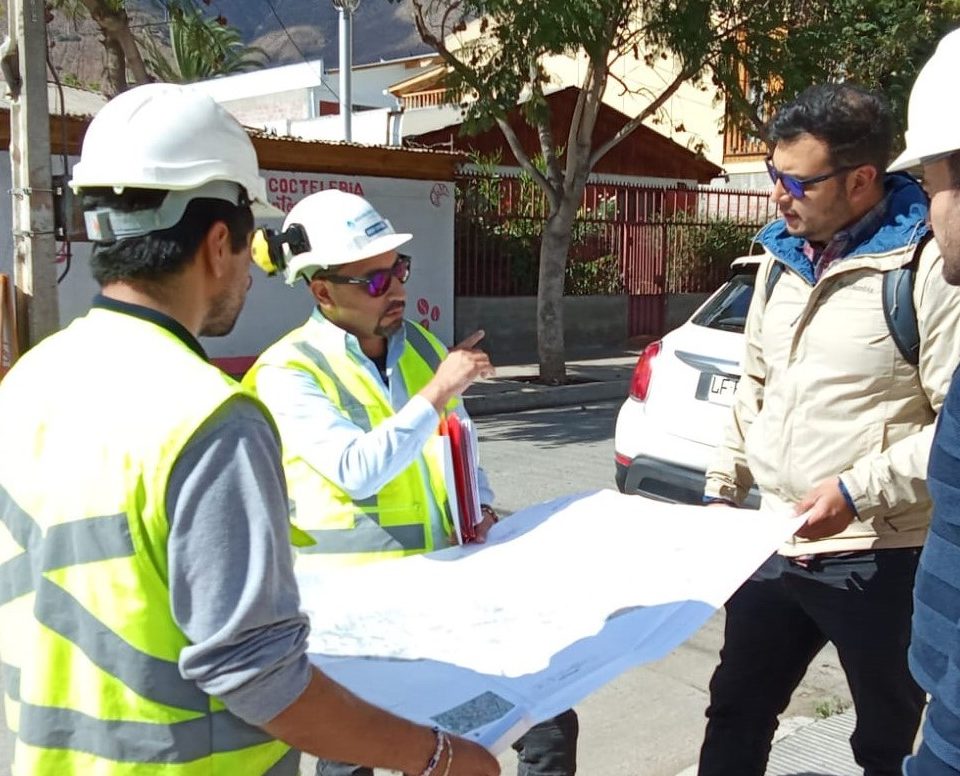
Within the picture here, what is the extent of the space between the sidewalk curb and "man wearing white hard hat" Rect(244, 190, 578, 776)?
28.1ft

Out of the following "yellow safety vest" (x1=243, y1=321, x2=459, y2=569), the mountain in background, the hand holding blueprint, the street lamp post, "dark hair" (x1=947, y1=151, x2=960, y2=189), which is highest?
the mountain in background

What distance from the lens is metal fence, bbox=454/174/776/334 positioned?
15617 mm

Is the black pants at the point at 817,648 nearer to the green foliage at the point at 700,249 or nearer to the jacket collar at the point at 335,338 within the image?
the jacket collar at the point at 335,338

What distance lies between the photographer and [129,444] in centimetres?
125

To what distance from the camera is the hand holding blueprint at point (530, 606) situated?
167cm

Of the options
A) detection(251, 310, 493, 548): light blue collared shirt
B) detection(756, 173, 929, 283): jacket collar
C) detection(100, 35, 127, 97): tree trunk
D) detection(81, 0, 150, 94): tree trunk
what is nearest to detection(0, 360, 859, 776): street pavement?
detection(251, 310, 493, 548): light blue collared shirt

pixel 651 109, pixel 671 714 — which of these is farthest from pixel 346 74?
pixel 671 714

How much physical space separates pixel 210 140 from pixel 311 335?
3.48 feet

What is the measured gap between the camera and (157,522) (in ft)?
4.12

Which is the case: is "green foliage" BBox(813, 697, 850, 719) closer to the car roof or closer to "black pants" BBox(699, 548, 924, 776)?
"black pants" BBox(699, 548, 924, 776)

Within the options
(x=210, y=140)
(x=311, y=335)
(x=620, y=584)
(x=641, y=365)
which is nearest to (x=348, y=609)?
(x=620, y=584)

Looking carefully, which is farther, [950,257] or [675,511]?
[675,511]

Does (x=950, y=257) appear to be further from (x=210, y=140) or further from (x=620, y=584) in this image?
(x=210, y=140)

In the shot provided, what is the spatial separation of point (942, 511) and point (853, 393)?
905 mm
